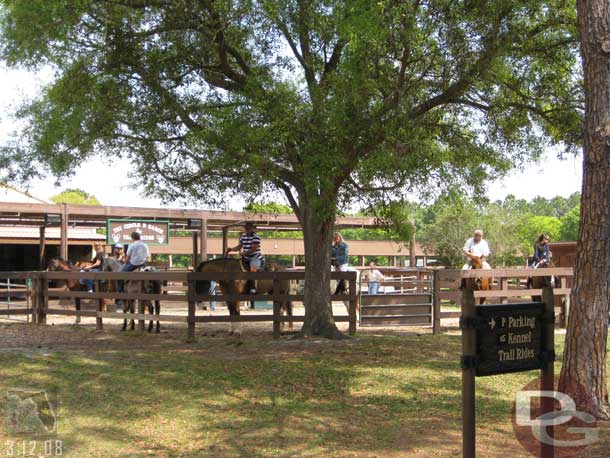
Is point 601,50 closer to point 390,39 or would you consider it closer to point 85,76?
point 390,39

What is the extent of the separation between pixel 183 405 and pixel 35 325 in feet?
31.5

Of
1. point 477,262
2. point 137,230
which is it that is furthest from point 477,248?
point 137,230

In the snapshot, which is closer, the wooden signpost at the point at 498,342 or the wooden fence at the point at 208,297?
the wooden signpost at the point at 498,342

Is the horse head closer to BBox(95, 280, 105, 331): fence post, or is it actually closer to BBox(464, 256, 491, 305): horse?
BBox(464, 256, 491, 305): horse

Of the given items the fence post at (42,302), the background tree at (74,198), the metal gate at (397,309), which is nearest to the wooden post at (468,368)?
the metal gate at (397,309)

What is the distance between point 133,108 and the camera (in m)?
12.4

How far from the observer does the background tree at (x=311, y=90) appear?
410 inches

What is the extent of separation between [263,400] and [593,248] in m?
4.02

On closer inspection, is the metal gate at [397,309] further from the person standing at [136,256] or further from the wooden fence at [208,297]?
the person standing at [136,256]

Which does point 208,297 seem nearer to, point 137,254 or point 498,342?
point 137,254

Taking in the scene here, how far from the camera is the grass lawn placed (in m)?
6.55

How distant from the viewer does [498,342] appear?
5.17 metres

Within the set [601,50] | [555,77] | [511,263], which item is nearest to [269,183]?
[555,77]

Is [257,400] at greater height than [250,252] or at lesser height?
lesser
